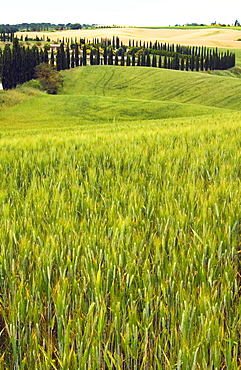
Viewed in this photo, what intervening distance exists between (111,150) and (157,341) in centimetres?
442

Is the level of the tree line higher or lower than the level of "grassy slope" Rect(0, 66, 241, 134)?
higher

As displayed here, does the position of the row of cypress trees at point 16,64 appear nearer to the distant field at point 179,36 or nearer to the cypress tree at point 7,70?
the cypress tree at point 7,70

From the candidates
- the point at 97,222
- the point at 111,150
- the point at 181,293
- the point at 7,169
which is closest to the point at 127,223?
the point at 97,222

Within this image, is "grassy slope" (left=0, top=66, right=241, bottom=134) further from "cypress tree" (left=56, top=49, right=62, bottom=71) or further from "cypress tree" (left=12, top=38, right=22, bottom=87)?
"cypress tree" (left=12, top=38, right=22, bottom=87)

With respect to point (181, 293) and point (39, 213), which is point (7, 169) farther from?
point (181, 293)

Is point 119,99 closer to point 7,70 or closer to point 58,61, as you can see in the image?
point 7,70

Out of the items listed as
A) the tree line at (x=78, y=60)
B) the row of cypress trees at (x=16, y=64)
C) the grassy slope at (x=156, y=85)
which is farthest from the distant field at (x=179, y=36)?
the row of cypress trees at (x=16, y=64)

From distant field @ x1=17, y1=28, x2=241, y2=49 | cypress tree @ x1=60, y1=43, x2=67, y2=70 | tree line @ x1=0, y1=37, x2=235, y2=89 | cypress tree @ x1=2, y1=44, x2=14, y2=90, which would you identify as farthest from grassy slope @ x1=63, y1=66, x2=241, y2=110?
distant field @ x1=17, y1=28, x2=241, y2=49

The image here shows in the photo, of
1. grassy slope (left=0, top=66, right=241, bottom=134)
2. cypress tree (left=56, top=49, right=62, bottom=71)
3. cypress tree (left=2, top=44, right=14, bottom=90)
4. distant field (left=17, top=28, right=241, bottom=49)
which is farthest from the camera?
distant field (left=17, top=28, right=241, bottom=49)

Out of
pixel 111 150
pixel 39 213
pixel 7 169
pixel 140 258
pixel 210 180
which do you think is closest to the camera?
pixel 140 258

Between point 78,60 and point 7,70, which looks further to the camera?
point 78,60

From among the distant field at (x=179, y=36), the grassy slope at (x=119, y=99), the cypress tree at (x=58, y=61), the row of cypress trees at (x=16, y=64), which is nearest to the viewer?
the grassy slope at (x=119, y=99)

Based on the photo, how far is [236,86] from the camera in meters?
80.2

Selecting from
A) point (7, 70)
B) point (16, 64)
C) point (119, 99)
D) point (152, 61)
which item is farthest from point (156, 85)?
point (7, 70)
